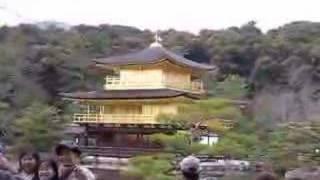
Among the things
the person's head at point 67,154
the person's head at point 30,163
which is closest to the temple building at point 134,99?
the person's head at point 30,163

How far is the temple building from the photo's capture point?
18750 millimetres

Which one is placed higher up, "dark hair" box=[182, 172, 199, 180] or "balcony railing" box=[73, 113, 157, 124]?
"dark hair" box=[182, 172, 199, 180]

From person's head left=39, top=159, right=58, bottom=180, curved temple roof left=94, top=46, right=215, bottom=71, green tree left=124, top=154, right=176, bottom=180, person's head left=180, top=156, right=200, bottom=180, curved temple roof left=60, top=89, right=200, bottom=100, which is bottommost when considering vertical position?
green tree left=124, top=154, right=176, bottom=180

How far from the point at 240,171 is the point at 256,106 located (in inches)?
543

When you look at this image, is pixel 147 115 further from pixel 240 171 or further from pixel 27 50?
pixel 27 50

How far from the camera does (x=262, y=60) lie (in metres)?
31.0

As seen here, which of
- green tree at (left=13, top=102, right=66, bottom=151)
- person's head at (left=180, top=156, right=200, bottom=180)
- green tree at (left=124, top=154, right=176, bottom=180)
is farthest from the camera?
green tree at (left=13, top=102, right=66, bottom=151)

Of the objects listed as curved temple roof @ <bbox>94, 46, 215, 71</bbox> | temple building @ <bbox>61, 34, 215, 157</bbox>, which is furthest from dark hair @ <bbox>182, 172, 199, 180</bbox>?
curved temple roof @ <bbox>94, 46, 215, 71</bbox>

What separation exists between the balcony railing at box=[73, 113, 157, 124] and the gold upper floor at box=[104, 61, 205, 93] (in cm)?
95

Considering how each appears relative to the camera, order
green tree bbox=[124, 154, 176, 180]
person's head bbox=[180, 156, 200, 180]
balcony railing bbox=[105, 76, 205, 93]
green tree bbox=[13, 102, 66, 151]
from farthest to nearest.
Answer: balcony railing bbox=[105, 76, 205, 93]
green tree bbox=[13, 102, 66, 151]
green tree bbox=[124, 154, 176, 180]
person's head bbox=[180, 156, 200, 180]

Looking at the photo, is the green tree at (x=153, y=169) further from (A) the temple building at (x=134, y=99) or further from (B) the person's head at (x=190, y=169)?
(B) the person's head at (x=190, y=169)

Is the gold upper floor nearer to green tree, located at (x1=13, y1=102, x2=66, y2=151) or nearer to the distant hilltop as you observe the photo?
green tree, located at (x1=13, y1=102, x2=66, y2=151)

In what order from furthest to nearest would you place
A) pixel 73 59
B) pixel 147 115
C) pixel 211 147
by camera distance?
1. pixel 73 59
2. pixel 147 115
3. pixel 211 147

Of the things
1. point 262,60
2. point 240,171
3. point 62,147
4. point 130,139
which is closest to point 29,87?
point 130,139
